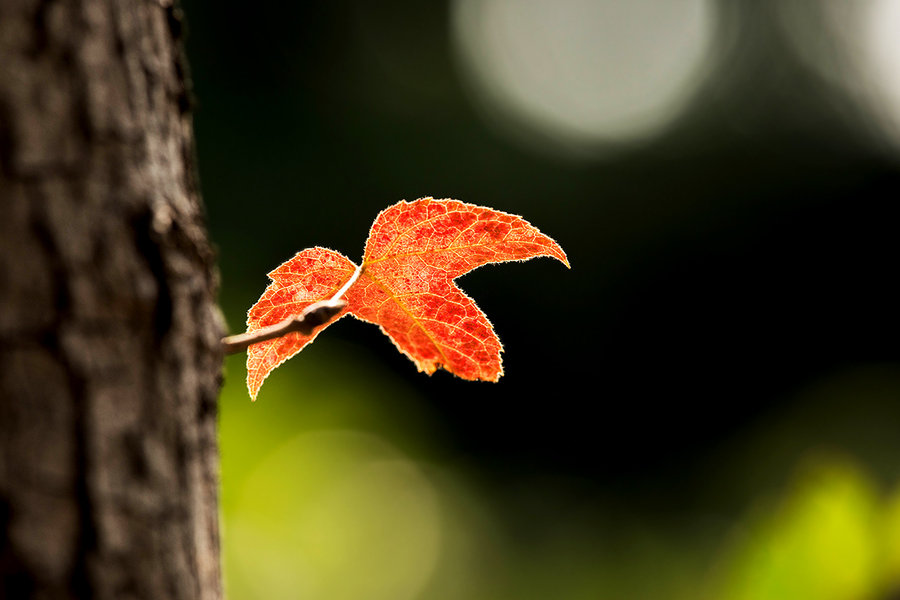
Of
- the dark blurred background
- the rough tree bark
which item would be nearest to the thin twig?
the rough tree bark

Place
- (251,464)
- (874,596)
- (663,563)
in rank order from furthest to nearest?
(663,563) → (251,464) → (874,596)

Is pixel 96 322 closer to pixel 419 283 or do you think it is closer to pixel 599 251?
pixel 419 283

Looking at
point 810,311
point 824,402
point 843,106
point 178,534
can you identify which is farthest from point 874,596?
point 843,106

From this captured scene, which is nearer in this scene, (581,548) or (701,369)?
(581,548)

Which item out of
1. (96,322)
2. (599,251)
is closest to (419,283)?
(96,322)

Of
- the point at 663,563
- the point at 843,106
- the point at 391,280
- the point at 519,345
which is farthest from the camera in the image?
the point at 843,106

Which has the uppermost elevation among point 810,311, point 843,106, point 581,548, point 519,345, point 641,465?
point 843,106

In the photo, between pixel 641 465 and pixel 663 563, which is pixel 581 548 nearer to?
pixel 663 563
